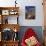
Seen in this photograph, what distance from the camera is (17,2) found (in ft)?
17.8

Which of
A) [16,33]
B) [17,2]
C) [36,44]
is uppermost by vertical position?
[17,2]

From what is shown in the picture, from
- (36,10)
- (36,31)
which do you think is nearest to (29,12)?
(36,10)

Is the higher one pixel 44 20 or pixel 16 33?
pixel 44 20

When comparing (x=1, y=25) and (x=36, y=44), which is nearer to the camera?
(x=36, y=44)

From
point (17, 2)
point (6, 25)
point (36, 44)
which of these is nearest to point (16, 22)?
point (6, 25)

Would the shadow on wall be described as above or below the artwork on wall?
below

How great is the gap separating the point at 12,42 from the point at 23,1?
57.3 inches

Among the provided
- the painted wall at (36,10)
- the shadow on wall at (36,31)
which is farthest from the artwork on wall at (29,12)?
the shadow on wall at (36,31)

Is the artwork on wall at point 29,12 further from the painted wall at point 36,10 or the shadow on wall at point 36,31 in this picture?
the shadow on wall at point 36,31

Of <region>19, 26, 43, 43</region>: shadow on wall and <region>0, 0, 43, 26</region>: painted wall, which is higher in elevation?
<region>0, 0, 43, 26</region>: painted wall

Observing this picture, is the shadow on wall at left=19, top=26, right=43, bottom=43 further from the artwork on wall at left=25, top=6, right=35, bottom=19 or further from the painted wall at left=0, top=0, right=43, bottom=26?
the artwork on wall at left=25, top=6, right=35, bottom=19

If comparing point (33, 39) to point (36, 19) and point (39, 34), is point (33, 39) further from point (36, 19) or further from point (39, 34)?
point (36, 19)

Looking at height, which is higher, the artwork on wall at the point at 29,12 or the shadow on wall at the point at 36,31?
the artwork on wall at the point at 29,12

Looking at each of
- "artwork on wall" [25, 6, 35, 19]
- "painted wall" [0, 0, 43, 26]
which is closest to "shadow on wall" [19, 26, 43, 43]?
"painted wall" [0, 0, 43, 26]
